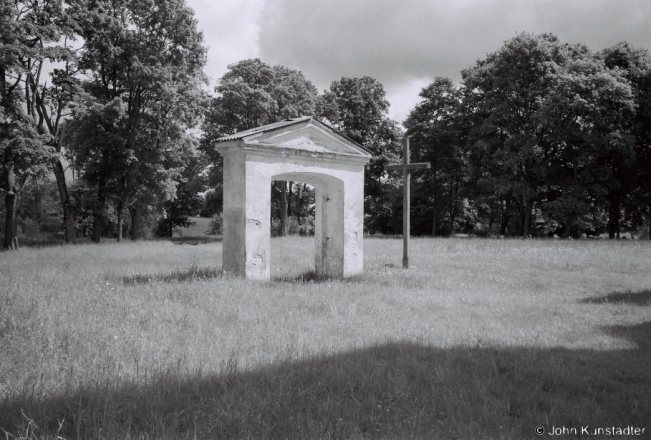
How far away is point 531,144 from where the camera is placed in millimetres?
26719

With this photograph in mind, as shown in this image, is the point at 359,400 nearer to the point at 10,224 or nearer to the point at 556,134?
the point at 10,224

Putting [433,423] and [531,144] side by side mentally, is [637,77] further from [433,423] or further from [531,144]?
[433,423]

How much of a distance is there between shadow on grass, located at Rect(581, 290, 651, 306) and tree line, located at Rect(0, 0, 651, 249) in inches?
647

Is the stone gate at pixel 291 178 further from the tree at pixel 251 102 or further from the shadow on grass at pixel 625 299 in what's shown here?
the tree at pixel 251 102

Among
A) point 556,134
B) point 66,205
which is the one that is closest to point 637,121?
point 556,134

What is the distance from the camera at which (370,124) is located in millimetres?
37469

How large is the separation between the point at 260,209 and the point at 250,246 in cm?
96

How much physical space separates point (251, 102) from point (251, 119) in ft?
4.22

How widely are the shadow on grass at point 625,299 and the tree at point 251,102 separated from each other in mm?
23329

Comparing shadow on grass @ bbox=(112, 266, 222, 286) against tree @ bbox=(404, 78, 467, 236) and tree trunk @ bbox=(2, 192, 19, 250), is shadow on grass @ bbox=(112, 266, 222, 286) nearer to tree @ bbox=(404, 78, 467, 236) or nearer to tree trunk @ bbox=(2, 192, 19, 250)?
tree trunk @ bbox=(2, 192, 19, 250)

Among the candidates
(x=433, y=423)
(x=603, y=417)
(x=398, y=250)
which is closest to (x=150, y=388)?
(x=433, y=423)

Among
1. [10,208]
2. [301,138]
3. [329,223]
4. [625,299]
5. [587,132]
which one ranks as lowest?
[625,299]

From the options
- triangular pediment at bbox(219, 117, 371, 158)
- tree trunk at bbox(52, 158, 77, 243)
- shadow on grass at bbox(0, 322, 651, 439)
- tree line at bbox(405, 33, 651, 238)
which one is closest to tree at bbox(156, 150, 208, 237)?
tree trunk at bbox(52, 158, 77, 243)

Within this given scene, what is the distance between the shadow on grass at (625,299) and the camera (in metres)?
9.75
